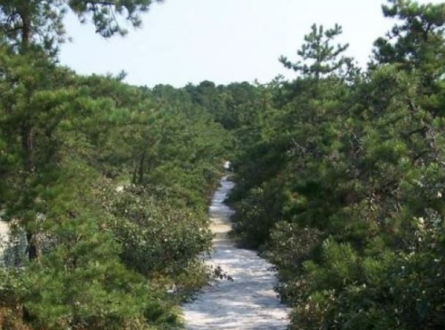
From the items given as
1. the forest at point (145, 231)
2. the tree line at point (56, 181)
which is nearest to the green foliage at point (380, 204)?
the forest at point (145, 231)

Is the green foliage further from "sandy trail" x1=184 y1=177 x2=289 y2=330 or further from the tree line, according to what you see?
the tree line

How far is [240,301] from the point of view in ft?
38.4

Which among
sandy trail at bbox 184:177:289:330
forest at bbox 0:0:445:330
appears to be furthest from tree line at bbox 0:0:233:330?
sandy trail at bbox 184:177:289:330

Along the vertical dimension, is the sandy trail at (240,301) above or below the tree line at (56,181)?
below

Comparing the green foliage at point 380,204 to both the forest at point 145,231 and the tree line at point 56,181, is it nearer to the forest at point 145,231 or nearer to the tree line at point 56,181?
the forest at point 145,231

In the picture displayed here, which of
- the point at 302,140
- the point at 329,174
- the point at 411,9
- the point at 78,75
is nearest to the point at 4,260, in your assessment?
the point at 78,75

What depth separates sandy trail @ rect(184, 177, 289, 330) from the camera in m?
9.97

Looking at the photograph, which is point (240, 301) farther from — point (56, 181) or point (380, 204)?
point (56, 181)

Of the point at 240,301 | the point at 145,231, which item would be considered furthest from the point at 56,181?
the point at 240,301

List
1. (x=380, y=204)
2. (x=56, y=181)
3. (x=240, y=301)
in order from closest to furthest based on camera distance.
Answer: (x=56, y=181) → (x=380, y=204) → (x=240, y=301)

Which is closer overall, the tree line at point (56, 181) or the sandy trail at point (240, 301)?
the tree line at point (56, 181)

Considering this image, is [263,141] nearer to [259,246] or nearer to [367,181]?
[259,246]

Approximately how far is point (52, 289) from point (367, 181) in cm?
430

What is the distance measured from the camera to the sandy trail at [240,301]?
392 inches
